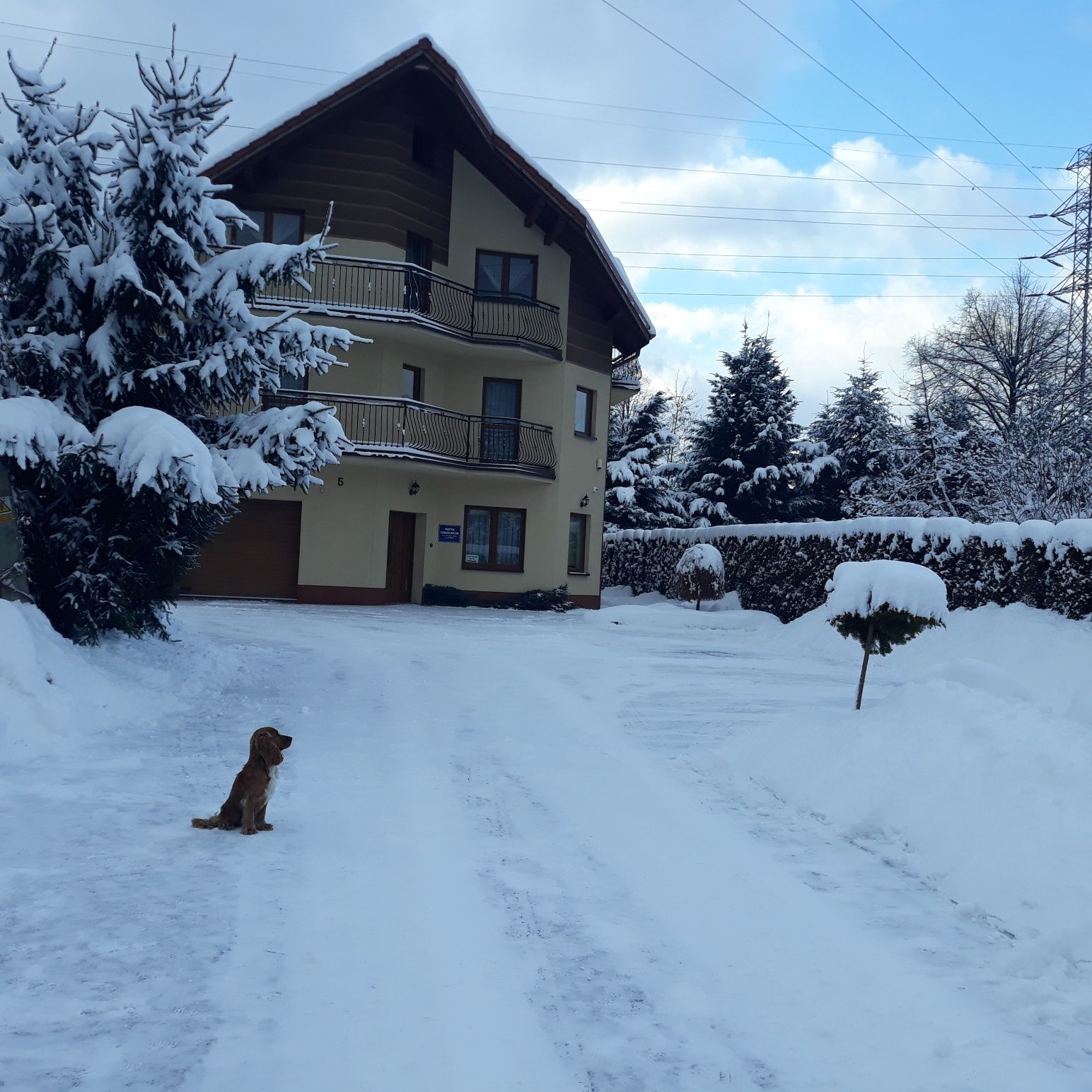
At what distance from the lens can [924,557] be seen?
1869cm

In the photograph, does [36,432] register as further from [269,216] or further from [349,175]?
[349,175]

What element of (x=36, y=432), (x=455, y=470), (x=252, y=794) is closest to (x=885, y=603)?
(x=252, y=794)

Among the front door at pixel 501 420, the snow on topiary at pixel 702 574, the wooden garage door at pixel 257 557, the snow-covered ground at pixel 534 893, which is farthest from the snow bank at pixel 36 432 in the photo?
the snow on topiary at pixel 702 574

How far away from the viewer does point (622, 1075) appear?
3.58 metres

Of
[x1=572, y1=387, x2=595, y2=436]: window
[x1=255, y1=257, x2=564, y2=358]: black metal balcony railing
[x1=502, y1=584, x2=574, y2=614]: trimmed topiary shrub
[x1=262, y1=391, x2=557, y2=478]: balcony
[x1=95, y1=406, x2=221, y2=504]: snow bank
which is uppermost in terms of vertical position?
[x1=255, y1=257, x2=564, y2=358]: black metal balcony railing

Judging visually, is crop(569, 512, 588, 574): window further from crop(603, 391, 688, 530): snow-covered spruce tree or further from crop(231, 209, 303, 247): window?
crop(603, 391, 688, 530): snow-covered spruce tree

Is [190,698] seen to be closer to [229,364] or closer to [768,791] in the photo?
[229,364]

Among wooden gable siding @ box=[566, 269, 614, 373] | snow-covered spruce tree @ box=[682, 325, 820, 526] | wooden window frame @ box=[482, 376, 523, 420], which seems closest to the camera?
wooden window frame @ box=[482, 376, 523, 420]

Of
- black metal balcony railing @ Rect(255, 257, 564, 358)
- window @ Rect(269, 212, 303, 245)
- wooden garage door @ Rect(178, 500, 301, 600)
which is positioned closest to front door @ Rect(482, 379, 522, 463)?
black metal balcony railing @ Rect(255, 257, 564, 358)

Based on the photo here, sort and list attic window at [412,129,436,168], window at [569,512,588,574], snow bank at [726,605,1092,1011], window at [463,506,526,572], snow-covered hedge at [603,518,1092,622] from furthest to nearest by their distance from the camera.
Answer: window at [569,512,588,574] → window at [463,506,526,572] → attic window at [412,129,436,168] → snow-covered hedge at [603,518,1092,622] → snow bank at [726,605,1092,1011]

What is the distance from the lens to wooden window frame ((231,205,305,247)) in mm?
24406

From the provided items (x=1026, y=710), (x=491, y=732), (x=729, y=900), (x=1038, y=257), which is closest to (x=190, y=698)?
(x=491, y=732)

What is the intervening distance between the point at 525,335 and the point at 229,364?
1606cm

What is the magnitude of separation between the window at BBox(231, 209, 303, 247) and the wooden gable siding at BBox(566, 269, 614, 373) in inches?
285
